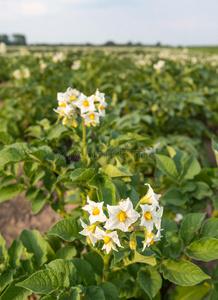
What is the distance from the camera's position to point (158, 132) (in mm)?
3279

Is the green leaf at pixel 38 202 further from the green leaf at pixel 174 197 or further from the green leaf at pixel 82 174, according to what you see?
the green leaf at pixel 174 197

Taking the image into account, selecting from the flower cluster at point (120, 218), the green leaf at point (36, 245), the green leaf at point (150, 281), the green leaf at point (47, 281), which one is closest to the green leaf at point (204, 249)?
the green leaf at point (150, 281)

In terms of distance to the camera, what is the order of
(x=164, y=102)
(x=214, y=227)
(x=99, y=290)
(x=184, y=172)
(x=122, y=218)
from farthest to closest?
(x=164, y=102) → (x=184, y=172) → (x=214, y=227) → (x=99, y=290) → (x=122, y=218)

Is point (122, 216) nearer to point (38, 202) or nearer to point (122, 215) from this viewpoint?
point (122, 215)

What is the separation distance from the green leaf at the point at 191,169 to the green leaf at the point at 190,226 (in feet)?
1.13

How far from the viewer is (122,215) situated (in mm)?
798

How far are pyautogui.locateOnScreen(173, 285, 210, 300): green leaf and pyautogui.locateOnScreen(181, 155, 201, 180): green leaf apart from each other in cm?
61

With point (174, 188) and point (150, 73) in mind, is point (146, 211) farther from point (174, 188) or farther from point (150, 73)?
point (150, 73)

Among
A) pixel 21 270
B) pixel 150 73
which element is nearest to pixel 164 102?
pixel 150 73

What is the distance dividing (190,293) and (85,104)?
1.16m

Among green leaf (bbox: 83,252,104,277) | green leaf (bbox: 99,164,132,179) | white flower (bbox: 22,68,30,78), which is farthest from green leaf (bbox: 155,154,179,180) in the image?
white flower (bbox: 22,68,30,78)

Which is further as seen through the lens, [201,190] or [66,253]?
[201,190]

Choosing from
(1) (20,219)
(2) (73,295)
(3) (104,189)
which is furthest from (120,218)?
(1) (20,219)

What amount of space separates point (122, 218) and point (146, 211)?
0.09m
